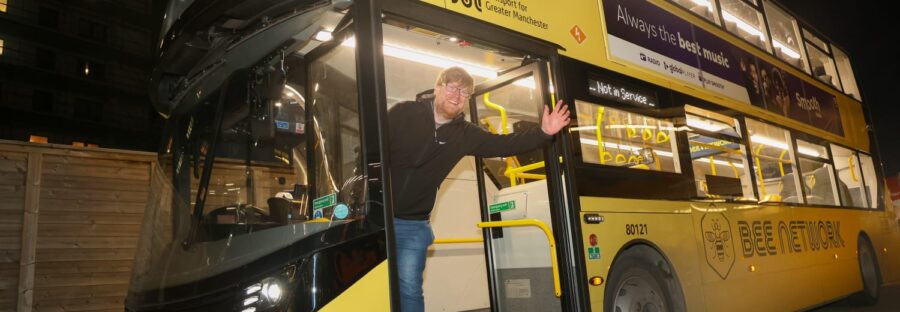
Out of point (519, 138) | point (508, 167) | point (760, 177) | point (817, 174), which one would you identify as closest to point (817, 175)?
point (817, 174)

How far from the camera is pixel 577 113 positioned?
3721 millimetres

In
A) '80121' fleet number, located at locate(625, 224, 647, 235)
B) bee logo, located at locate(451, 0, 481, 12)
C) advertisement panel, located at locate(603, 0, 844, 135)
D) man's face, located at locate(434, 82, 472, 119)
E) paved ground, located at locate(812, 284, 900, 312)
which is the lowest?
paved ground, located at locate(812, 284, 900, 312)

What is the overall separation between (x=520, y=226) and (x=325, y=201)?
6.23 ft

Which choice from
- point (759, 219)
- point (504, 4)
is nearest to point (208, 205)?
point (504, 4)

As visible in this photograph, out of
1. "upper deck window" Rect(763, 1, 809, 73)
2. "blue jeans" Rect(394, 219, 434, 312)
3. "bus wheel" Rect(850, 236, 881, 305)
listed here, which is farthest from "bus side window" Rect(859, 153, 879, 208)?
"blue jeans" Rect(394, 219, 434, 312)

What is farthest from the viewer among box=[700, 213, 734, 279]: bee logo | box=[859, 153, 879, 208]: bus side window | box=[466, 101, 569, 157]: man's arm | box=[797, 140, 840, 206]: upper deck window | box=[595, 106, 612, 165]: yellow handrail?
box=[859, 153, 879, 208]: bus side window

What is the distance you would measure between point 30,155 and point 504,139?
5209mm

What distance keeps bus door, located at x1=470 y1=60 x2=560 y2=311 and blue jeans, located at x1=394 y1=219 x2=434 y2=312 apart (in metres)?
0.81

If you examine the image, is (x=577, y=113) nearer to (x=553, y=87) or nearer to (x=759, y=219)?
(x=553, y=87)

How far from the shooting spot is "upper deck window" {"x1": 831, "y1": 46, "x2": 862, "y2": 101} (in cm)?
890

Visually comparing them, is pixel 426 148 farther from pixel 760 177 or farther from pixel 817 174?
pixel 817 174

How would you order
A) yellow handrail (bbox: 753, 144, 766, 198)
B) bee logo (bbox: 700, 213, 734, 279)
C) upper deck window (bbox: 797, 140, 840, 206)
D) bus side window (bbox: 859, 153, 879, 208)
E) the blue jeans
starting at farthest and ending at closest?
bus side window (bbox: 859, 153, 879, 208) < upper deck window (bbox: 797, 140, 840, 206) < yellow handrail (bbox: 753, 144, 766, 198) < bee logo (bbox: 700, 213, 734, 279) < the blue jeans

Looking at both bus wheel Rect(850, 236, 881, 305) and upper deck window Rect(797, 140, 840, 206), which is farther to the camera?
bus wheel Rect(850, 236, 881, 305)

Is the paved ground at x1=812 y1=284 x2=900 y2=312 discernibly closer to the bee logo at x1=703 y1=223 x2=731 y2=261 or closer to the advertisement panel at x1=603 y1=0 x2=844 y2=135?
the advertisement panel at x1=603 y1=0 x2=844 y2=135
